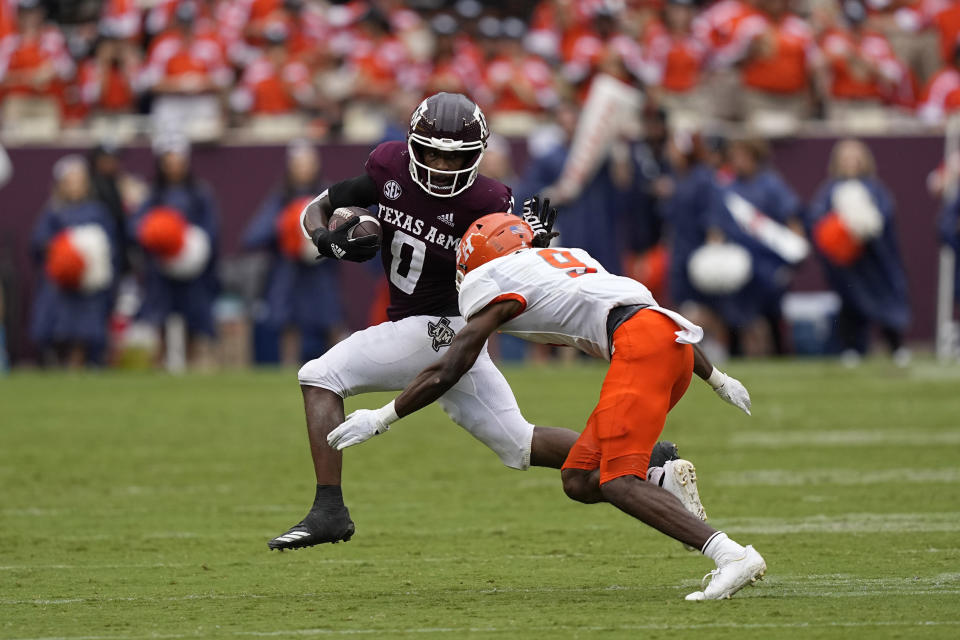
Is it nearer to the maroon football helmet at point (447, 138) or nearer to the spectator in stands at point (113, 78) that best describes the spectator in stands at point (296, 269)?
the spectator in stands at point (113, 78)

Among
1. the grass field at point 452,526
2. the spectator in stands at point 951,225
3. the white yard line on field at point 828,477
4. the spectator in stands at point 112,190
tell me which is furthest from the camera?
the spectator in stands at point 112,190

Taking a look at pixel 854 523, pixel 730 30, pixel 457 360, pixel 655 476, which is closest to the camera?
pixel 457 360

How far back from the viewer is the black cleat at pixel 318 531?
5785mm

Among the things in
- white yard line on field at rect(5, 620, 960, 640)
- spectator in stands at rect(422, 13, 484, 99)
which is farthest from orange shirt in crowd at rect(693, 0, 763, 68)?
white yard line on field at rect(5, 620, 960, 640)

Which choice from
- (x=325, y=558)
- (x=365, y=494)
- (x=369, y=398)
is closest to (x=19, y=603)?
(x=325, y=558)

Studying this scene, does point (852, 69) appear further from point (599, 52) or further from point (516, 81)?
point (516, 81)

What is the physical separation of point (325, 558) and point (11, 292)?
9.42 metres

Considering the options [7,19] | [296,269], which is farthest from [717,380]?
[7,19]

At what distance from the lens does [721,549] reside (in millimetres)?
5195

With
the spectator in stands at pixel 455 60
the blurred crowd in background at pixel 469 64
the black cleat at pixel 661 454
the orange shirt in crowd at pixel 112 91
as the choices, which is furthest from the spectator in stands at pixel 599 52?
the black cleat at pixel 661 454

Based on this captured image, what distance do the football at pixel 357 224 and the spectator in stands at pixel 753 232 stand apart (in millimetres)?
8793

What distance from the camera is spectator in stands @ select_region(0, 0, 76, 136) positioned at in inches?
648

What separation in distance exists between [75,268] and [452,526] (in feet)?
25.9

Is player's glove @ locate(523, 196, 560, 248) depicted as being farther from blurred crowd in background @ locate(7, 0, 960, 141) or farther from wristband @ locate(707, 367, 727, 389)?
blurred crowd in background @ locate(7, 0, 960, 141)
